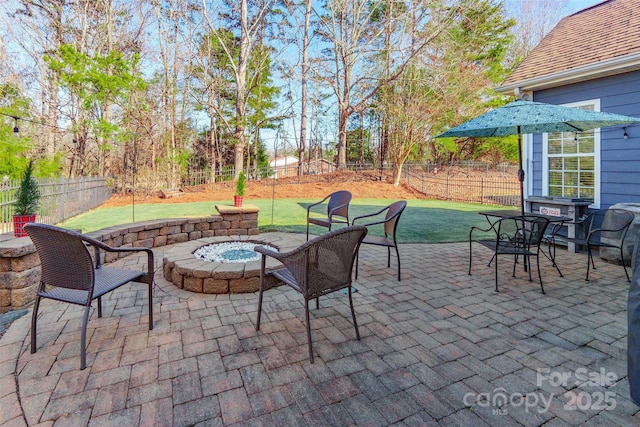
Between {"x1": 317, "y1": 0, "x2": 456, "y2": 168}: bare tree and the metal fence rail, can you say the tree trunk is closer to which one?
{"x1": 317, "y1": 0, "x2": 456, "y2": 168}: bare tree

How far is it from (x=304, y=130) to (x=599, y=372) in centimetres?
1587

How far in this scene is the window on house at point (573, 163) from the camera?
4.93 meters

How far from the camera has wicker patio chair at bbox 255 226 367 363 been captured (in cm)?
187

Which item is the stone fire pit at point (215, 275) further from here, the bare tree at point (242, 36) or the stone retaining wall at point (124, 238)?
the bare tree at point (242, 36)

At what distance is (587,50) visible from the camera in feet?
16.9

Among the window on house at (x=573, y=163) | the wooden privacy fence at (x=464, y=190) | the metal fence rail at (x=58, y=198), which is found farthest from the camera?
the wooden privacy fence at (x=464, y=190)

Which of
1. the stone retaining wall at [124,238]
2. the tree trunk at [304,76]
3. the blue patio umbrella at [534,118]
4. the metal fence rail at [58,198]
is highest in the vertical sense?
the tree trunk at [304,76]

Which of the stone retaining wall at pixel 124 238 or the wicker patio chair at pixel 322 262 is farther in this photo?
the stone retaining wall at pixel 124 238

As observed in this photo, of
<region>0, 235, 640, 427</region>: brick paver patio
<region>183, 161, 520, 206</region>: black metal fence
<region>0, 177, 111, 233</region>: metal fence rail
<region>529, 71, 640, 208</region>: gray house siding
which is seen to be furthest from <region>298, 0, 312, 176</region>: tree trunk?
<region>0, 235, 640, 427</region>: brick paver patio

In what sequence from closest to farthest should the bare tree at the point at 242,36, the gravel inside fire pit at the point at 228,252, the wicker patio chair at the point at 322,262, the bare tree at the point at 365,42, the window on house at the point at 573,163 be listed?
the wicker patio chair at the point at 322,262 → the gravel inside fire pit at the point at 228,252 → the window on house at the point at 573,163 → the bare tree at the point at 365,42 → the bare tree at the point at 242,36

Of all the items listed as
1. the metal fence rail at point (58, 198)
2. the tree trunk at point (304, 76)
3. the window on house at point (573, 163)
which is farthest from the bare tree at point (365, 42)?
the metal fence rail at point (58, 198)

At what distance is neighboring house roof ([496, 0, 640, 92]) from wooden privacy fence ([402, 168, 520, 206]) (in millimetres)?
6238

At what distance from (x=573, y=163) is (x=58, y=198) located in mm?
9946

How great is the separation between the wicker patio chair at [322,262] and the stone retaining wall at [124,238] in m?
1.99
